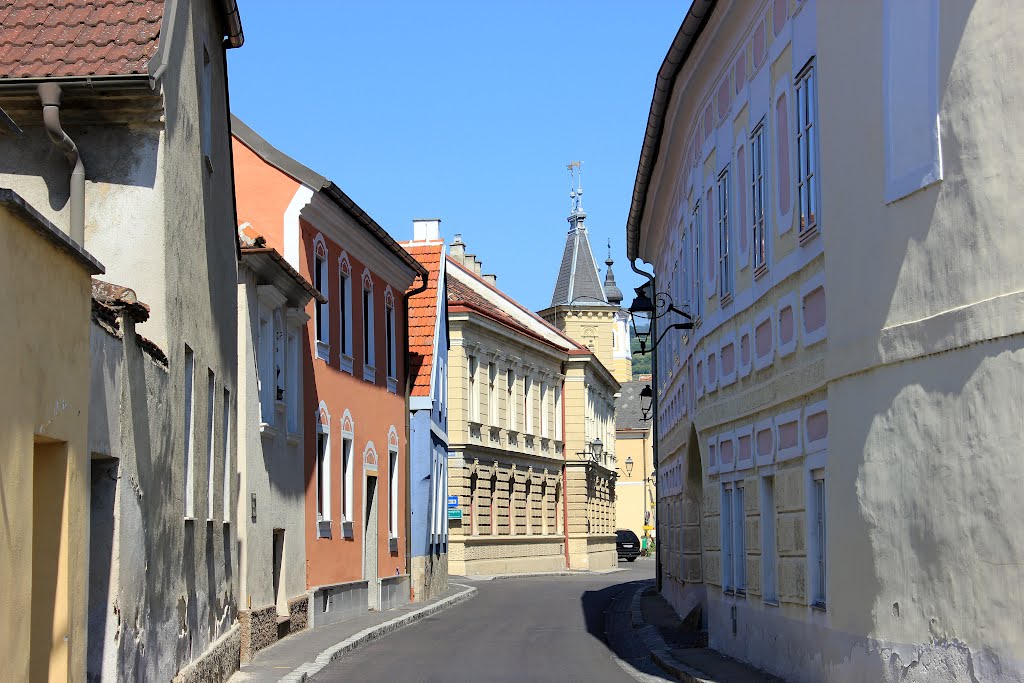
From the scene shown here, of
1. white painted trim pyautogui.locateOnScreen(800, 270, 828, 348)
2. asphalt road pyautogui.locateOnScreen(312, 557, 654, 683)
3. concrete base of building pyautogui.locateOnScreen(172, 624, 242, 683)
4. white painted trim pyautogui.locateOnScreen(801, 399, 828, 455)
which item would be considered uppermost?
white painted trim pyautogui.locateOnScreen(800, 270, 828, 348)

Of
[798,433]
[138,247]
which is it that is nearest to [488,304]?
[798,433]

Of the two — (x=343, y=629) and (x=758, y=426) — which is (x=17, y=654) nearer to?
(x=758, y=426)

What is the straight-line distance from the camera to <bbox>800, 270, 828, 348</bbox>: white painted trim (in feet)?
44.9

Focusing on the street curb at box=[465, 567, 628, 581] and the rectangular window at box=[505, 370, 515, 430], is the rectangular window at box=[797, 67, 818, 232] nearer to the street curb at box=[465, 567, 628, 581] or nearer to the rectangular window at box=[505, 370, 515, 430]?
the street curb at box=[465, 567, 628, 581]

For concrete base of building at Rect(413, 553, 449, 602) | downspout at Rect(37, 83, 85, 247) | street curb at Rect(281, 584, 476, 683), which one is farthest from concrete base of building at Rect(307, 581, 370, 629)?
downspout at Rect(37, 83, 85, 247)

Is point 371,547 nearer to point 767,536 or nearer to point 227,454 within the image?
point 227,454

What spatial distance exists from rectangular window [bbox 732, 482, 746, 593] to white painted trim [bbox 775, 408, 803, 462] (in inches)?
96.1

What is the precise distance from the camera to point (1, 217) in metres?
7.40

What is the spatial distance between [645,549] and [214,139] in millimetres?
77424

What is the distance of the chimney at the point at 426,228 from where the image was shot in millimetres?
39812

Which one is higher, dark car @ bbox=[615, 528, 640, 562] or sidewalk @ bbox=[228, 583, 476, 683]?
dark car @ bbox=[615, 528, 640, 562]

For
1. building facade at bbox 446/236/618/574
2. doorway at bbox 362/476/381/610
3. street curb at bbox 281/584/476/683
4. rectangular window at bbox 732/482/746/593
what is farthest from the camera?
building facade at bbox 446/236/618/574

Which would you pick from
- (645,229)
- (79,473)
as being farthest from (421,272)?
(79,473)

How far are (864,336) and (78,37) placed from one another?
23.3ft
